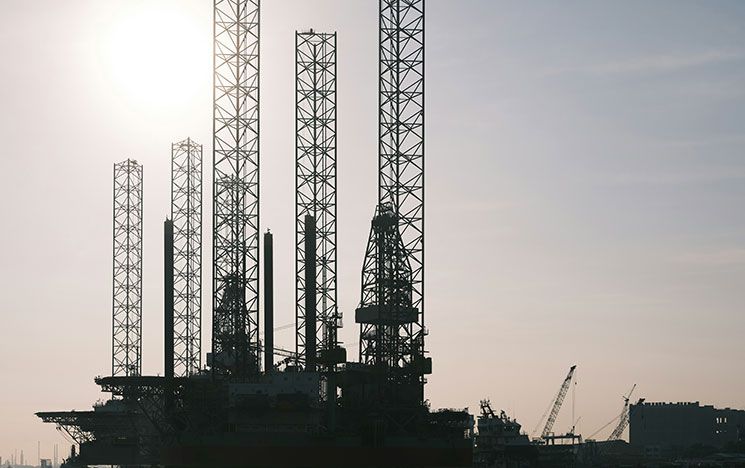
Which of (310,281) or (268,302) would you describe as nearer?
(310,281)

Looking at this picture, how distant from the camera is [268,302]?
4424 inches

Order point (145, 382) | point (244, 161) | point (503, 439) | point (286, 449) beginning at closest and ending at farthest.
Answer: point (286, 449) → point (244, 161) → point (145, 382) → point (503, 439)

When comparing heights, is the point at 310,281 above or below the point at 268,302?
above

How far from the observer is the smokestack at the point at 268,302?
111000 mm

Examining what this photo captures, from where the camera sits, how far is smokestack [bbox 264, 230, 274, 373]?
111000mm

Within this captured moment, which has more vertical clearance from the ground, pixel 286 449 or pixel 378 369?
pixel 378 369

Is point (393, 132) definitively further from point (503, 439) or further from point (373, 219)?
point (503, 439)

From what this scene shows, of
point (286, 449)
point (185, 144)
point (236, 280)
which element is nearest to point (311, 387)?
point (286, 449)

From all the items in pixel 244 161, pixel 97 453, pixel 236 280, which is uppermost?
pixel 244 161

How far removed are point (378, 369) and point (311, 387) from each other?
214 inches

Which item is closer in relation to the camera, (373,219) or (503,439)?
(373,219)

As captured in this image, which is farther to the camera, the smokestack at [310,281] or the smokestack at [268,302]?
the smokestack at [268,302]

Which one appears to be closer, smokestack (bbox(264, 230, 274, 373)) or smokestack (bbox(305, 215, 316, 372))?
smokestack (bbox(305, 215, 316, 372))

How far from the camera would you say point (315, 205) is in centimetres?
10925
